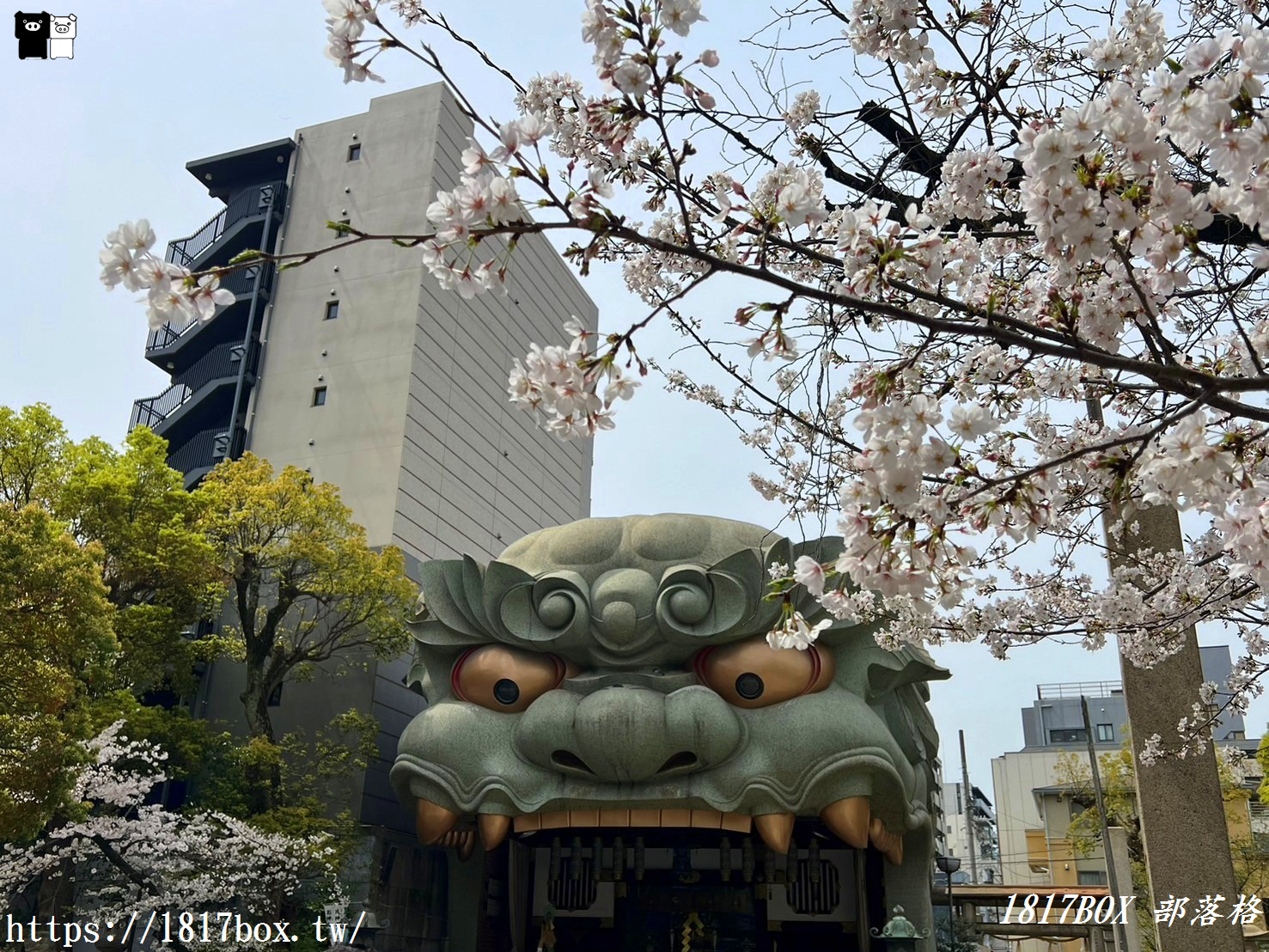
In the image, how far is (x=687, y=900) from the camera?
19.4 meters

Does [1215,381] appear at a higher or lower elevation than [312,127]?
lower

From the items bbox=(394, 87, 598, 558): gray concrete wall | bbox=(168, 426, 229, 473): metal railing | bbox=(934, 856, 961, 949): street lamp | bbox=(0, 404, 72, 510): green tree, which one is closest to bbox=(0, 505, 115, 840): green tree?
bbox=(0, 404, 72, 510): green tree

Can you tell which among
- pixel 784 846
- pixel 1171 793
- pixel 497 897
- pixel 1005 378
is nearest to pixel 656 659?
pixel 784 846

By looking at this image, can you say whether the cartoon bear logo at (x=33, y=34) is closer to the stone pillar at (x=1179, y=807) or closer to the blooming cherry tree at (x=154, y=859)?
the stone pillar at (x=1179, y=807)

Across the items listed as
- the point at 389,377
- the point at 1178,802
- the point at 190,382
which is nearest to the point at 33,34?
the point at 1178,802

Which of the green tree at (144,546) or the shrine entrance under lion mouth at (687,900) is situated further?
the shrine entrance under lion mouth at (687,900)

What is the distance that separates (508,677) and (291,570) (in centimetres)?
492

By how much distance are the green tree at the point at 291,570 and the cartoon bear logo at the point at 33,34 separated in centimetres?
1165

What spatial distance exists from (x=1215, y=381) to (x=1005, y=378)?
152 cm

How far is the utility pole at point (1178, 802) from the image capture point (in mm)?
6508

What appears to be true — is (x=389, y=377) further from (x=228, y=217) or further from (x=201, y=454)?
(x=228, y=217)

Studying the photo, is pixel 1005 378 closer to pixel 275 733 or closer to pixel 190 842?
pixel 190 842

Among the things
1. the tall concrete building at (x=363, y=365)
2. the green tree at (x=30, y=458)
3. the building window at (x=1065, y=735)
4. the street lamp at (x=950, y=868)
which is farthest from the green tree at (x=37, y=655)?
the building window at (x=1065, y=735)

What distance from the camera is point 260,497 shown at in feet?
62.0
